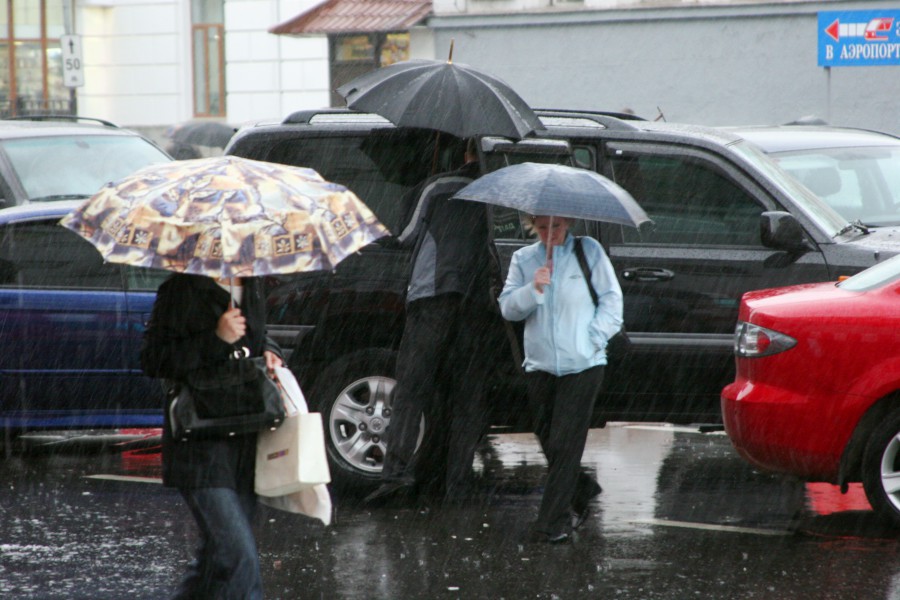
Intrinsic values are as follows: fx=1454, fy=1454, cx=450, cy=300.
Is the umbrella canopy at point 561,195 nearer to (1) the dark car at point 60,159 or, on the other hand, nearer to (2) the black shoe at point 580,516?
(2) the black shoe at point 580,516

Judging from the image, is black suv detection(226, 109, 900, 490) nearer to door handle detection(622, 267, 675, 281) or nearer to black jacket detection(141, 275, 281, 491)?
door handle detection(622, 267, 675, 281)

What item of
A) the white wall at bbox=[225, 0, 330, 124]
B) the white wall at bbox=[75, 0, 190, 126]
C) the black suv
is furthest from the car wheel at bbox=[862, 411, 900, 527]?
the white wall at bbox=[75, 0, 190, 126]

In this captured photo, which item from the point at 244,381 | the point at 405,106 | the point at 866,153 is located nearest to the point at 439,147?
the point at 405,106

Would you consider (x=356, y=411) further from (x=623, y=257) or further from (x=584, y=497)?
(x=623, y=257)

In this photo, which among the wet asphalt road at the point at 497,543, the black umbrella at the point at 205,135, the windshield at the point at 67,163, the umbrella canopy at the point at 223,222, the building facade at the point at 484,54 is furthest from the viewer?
the black umbrella at the point at 205,135

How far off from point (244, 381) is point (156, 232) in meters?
0.58

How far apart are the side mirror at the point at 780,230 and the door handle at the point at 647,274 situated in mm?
521

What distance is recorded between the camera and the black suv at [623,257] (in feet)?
24.7

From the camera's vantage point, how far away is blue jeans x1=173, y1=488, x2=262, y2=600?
458cm

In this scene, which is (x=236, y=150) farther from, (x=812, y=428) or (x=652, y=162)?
(x=812, y=428)

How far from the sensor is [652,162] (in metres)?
7.67

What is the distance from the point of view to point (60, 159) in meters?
12.0

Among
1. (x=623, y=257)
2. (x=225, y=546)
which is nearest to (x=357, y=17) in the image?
(x=623, y=257)

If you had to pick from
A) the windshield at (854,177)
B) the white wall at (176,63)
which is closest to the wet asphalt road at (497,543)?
the windshield at (854,177)
